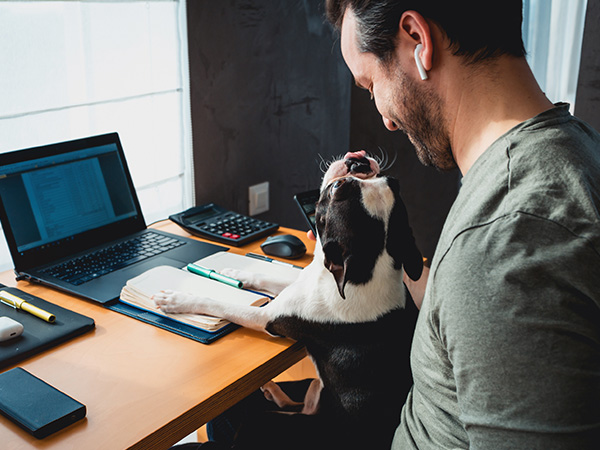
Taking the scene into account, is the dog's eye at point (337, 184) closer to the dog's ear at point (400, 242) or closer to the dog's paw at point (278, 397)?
the dog's ear at point (400, 242)

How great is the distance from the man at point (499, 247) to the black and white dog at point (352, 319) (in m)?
0.21

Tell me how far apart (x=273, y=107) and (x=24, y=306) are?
121 centimetres

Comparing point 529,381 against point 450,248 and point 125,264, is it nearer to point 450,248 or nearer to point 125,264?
point 450,248

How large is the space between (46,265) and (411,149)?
1.76 meters

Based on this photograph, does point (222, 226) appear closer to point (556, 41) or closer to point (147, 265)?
point (147, 265)

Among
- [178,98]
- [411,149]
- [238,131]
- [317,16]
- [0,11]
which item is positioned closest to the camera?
[0,11]

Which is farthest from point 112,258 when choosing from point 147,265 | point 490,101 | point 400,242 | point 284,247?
point 490,101

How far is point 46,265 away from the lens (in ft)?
4.51

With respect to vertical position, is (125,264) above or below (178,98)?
below

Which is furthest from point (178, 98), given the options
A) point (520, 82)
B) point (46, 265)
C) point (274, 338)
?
point (520, 82)

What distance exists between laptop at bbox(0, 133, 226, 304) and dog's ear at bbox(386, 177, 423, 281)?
54 cm

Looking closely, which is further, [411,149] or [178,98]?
[411,149]

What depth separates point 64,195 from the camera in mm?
1424

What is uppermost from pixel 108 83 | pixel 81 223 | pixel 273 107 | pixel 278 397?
pixel 108 83
